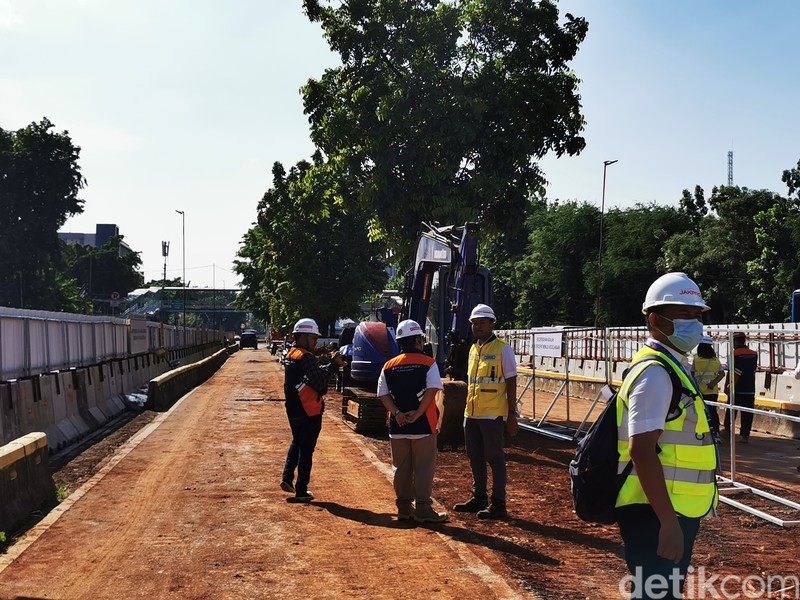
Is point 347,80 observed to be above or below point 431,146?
above

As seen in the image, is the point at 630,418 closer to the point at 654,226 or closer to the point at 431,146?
the point at 431,146

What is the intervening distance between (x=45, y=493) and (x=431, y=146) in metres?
15.7

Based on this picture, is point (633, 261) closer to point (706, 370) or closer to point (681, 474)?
point (706, 370)

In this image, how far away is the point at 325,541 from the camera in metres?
7.91

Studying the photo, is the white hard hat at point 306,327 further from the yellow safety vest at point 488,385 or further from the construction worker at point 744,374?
the construction worker at point 744,374

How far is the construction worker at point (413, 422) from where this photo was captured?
8.70m

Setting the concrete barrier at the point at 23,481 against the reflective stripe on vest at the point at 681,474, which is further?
the concrete barrier at the point at 23,481

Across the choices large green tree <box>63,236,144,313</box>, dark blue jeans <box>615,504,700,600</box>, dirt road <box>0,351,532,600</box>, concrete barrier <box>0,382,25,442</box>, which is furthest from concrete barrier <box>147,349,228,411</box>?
large green tree <box>63,236,144,313</box>

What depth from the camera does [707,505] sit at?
3809 mm

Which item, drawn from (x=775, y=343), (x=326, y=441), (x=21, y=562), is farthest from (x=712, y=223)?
(x=21, y=562)

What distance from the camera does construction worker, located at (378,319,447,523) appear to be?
8703 mm

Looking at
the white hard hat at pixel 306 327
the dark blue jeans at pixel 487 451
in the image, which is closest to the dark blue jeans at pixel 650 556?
the dark blue jeans at pixel 487 451

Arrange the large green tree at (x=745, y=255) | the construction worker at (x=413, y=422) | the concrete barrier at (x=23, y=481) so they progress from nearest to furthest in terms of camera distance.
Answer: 1. the concrete barrier at (x=23, y=481)
2. the construction worker at (x=413, y=422)
3. the large green tree at (x=745, y=255)

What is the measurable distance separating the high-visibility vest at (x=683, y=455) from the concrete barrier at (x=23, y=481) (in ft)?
21.5
